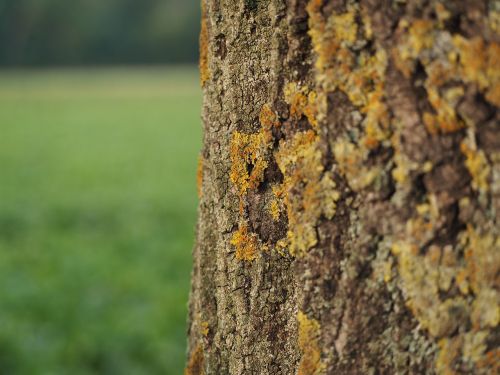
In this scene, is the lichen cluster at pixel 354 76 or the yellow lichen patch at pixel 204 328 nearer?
the lichen cluster at pixel 354 76

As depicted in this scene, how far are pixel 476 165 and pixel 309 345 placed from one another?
446 mm

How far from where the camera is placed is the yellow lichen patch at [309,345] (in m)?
1.17

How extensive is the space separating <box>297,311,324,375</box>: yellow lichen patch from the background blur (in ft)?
13.0

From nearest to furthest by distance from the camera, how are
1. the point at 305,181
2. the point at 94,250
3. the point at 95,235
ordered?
the point at 305,181, the point at 94,250, the point at 95,235

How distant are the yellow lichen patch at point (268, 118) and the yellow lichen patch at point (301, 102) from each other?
0.14 feet

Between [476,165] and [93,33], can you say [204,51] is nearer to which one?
[476,165]

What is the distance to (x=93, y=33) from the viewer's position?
7825cm

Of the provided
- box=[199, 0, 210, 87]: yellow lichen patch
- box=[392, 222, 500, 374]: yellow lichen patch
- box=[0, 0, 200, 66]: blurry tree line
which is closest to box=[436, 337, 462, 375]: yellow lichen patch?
box=[392, 222, 500, 374]: yellow lichen patch

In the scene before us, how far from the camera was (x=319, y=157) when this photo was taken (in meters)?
1.12

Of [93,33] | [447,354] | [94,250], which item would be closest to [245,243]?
[447,354]

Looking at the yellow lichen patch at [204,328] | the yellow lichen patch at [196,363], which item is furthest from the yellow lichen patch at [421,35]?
the yellow lichen patch at [196,363]

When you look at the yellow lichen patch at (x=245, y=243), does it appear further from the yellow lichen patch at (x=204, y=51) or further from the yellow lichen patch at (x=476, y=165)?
the yellow lichen patch at (x=476, y=165)

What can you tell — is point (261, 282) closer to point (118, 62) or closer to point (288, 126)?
point (288, 126)

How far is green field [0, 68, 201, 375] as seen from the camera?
515 cm
